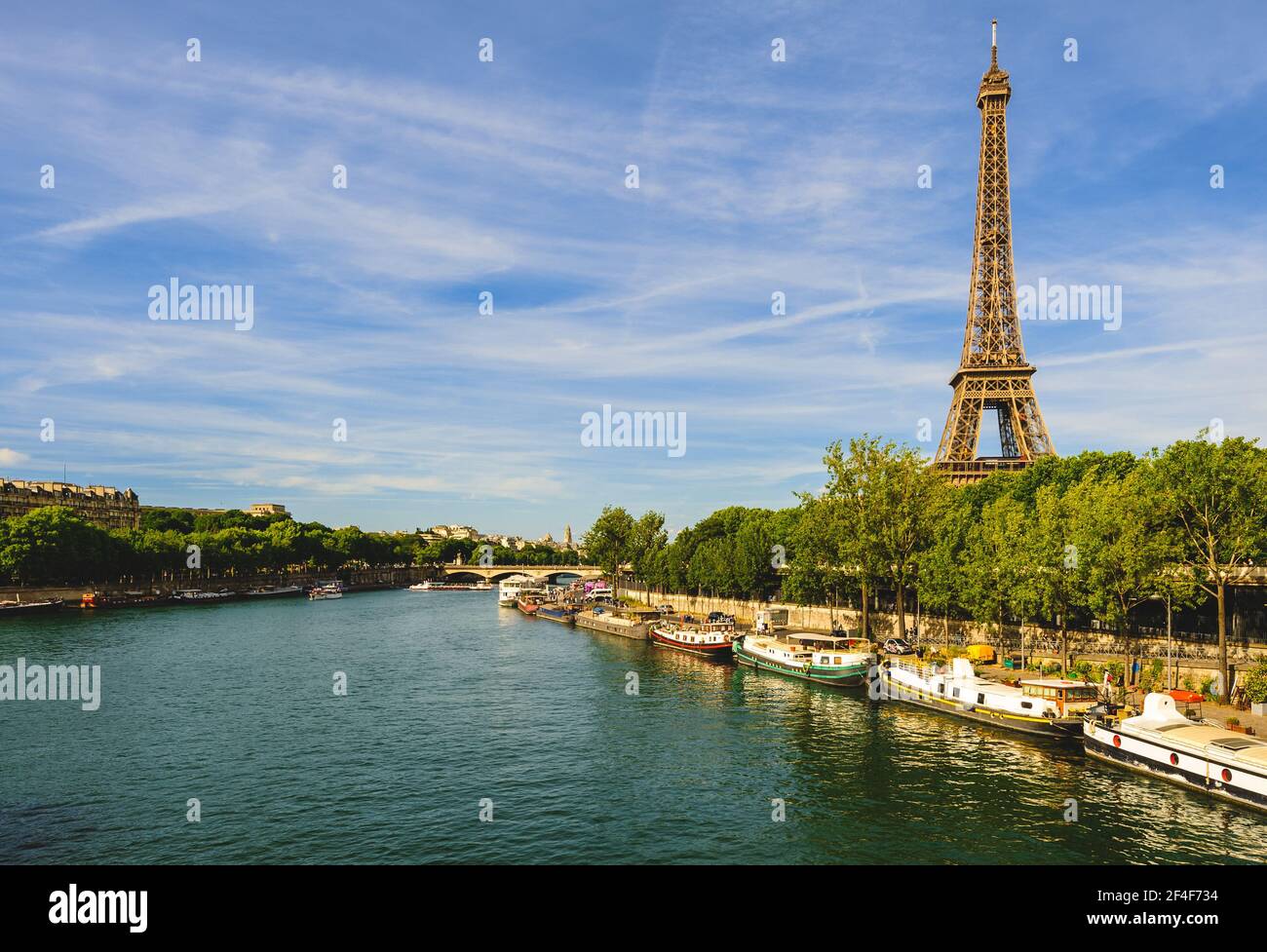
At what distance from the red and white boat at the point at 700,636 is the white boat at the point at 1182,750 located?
42.0 metres

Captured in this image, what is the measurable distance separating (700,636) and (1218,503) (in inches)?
1863

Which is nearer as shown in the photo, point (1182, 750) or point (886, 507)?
point (1182, 750)

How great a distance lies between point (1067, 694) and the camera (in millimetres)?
45125

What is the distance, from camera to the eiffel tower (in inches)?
4097

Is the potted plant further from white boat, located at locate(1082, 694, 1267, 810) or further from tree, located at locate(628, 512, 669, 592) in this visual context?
tree, located at locate(628, 512, 669, 592)

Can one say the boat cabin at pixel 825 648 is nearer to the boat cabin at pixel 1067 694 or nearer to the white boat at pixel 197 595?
the boat cabin at pixel 1067 694

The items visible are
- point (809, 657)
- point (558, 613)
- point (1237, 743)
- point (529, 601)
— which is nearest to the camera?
point (1237, 743)

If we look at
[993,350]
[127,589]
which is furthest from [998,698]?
[127,589]

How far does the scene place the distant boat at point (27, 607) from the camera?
121m

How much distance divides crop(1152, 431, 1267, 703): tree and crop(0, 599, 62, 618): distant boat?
144078mm

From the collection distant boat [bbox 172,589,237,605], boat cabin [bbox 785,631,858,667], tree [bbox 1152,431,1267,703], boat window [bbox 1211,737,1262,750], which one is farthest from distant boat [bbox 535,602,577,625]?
boat window [bbox 1211,737,1262,750]

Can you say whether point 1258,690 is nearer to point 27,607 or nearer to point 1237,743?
point 1237,743

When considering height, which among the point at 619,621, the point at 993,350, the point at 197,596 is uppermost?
the point at 993,350
